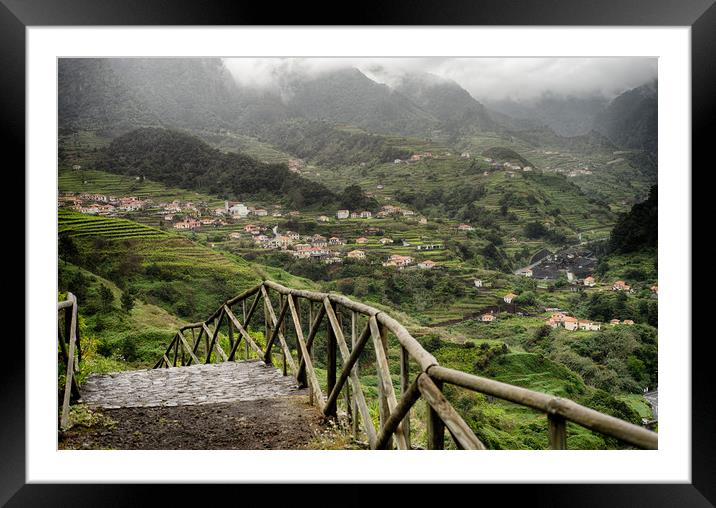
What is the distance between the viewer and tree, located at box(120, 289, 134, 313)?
1004 centimetres

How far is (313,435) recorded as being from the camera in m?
2.83

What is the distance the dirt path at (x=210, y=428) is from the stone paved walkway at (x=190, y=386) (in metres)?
0.13

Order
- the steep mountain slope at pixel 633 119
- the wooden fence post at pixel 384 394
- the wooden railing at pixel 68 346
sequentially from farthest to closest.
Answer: the steep mountain slope at pixel 633 119, the wooden railing at pixel 68 346, the wooden fence post at pixel 384 394

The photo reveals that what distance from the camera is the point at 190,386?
3770 millimetres

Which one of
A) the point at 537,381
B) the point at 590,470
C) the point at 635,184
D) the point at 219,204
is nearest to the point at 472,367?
the point at 537,381

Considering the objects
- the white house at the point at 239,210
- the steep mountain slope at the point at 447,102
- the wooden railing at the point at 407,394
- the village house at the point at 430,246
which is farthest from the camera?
the village house at the point at 430,246

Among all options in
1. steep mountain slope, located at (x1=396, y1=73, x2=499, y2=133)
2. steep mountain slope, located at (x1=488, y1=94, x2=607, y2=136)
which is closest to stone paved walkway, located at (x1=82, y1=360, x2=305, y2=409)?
steep mountain slope, located at (x1=396, y1=73, x2=499, y2=133)

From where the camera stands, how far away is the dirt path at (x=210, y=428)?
2.90m

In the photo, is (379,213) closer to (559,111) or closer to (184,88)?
(559,111)

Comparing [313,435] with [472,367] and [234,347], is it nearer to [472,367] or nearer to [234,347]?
[234,347]

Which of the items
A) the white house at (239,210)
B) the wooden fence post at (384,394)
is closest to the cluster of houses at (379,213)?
the white house at (239,210)
